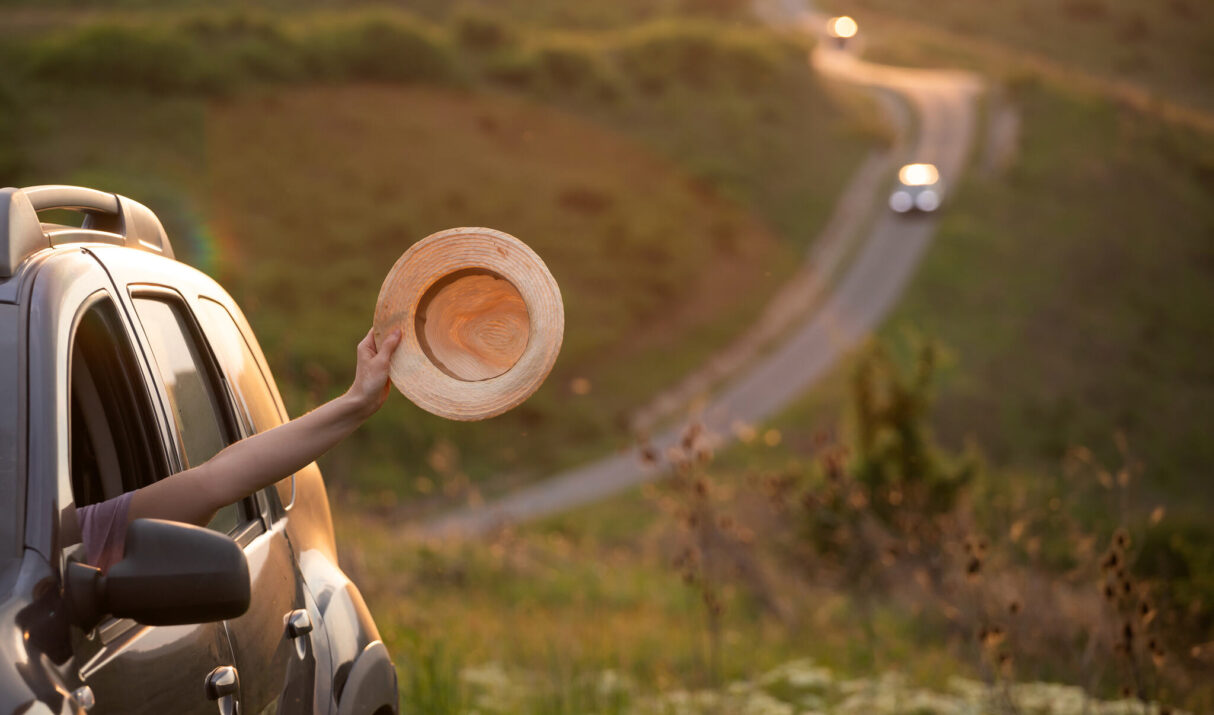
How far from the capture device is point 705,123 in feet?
182

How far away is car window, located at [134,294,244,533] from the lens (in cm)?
270

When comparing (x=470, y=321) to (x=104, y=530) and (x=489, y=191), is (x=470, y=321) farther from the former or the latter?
(x=489, y=191)

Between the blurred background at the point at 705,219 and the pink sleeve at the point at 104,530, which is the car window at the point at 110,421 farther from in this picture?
the blurred background at the point at 705,219

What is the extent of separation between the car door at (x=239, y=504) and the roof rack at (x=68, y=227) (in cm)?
9

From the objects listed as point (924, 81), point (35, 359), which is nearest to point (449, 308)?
point (35, 359)

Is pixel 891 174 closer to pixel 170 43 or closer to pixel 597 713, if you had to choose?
pixel 170 43

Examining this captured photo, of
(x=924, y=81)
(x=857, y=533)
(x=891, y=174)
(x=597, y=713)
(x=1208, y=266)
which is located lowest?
(x=597, y=713)

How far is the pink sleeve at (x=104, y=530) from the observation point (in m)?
2.23

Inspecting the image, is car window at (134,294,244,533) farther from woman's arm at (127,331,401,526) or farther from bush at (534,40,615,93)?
bush at (534,40,615,93)

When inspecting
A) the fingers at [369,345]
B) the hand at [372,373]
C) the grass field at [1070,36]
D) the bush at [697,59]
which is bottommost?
the hand at [372,373]

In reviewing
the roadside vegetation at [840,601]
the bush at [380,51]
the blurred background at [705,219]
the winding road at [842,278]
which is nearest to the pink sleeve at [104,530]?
the roadside vegetation at [840,601]

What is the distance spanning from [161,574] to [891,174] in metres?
52.2

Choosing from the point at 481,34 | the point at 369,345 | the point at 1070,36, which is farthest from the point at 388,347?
the point at 1070,36

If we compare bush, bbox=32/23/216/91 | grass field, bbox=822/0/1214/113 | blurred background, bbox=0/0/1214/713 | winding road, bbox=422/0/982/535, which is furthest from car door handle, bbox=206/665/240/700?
grass field, bbox=822/0/1214/113
